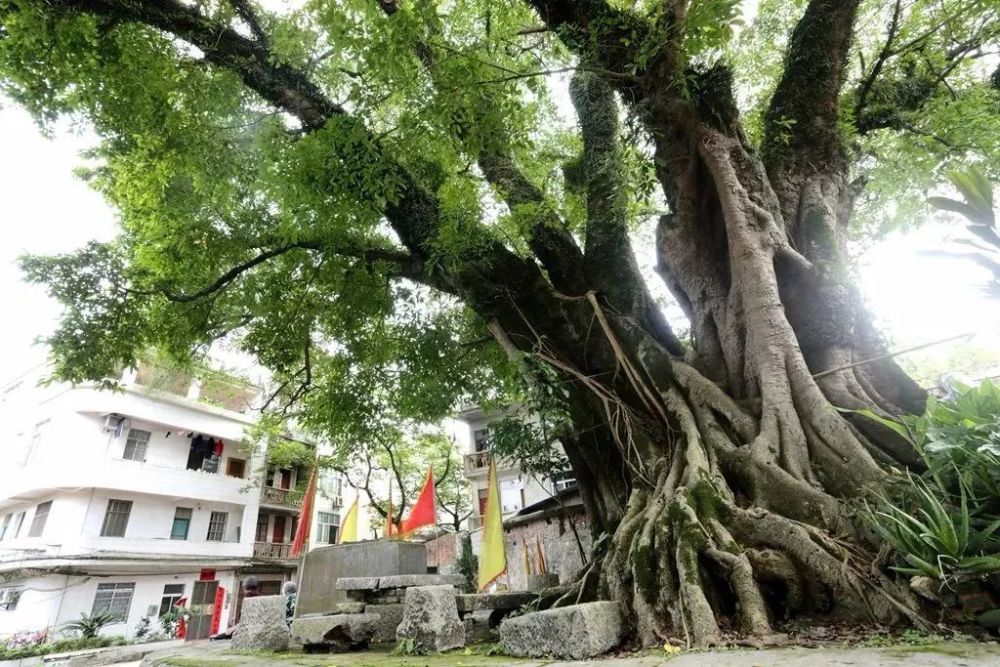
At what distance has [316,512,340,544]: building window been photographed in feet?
79.5

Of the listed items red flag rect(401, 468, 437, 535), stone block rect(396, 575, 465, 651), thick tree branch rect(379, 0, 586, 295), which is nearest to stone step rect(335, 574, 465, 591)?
stone block rect(396, 575, 465, 651)

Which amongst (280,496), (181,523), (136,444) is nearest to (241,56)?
(136,444)

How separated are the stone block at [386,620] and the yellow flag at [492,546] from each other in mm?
816

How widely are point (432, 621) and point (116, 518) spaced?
17892 millimetres

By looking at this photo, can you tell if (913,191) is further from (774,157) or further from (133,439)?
(133,439)

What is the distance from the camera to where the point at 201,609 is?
1655cm

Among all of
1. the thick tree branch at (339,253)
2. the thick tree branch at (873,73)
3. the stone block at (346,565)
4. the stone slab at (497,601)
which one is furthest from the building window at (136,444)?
the thick tree branch at (873,73)

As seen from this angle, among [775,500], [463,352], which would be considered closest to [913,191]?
[775,500]

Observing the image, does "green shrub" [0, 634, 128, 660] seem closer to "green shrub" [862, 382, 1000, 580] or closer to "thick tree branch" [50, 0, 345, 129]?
"thick tree branch" [50, 0, 345, 129]

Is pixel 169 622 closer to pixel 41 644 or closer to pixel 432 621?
pixel 41 644

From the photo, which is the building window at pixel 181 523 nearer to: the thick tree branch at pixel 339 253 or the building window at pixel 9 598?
the building window at pixel 9 598

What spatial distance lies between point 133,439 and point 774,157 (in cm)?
2019

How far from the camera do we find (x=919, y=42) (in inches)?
236

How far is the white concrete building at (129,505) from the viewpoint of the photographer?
14.8 metres
